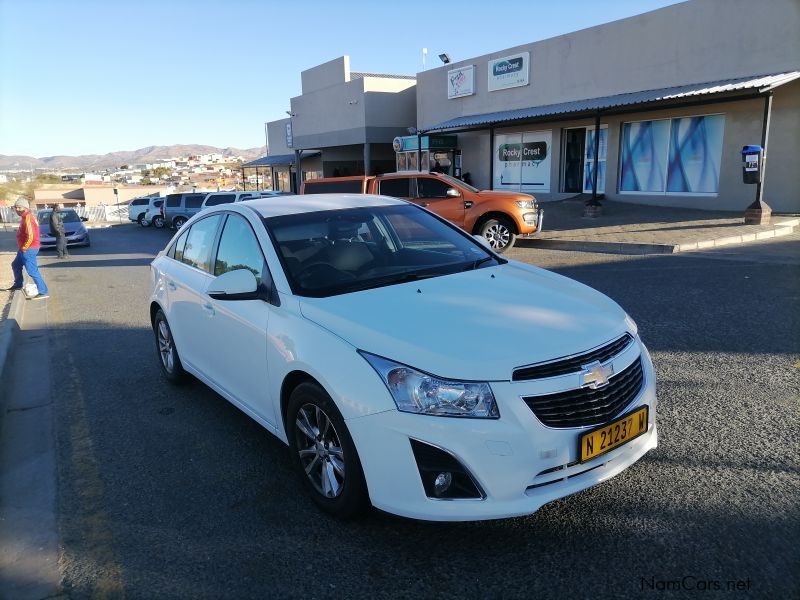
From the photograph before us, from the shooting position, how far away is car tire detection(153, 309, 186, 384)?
527cm

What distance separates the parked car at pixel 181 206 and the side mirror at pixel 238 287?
23.3m

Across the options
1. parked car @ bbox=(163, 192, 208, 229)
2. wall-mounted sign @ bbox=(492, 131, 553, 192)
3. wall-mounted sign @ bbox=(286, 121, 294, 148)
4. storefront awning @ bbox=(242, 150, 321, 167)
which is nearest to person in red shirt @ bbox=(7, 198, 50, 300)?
parked car @ bbox=(163, 192, 208, 229)

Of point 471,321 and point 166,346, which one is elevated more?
point 471,321

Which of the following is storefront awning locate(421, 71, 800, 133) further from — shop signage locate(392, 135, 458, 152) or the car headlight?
the car headlight

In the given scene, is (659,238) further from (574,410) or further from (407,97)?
(407,97)

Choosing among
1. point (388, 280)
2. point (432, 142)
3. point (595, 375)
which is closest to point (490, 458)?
point (595, 375)

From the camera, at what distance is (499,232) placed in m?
13.3

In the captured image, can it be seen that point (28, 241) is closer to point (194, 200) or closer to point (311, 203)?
point (311, 203)

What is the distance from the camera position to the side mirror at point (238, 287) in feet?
11.6

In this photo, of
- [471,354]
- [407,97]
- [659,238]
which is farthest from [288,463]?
[407,97]

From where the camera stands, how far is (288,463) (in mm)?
3875

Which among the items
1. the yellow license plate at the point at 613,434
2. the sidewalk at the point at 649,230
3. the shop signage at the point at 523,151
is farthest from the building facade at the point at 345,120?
the yellow license plate at the point at 613,434

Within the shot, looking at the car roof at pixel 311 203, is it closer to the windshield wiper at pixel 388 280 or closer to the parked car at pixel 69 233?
the windshield wiper at pixel 388 280

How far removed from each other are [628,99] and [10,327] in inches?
678
